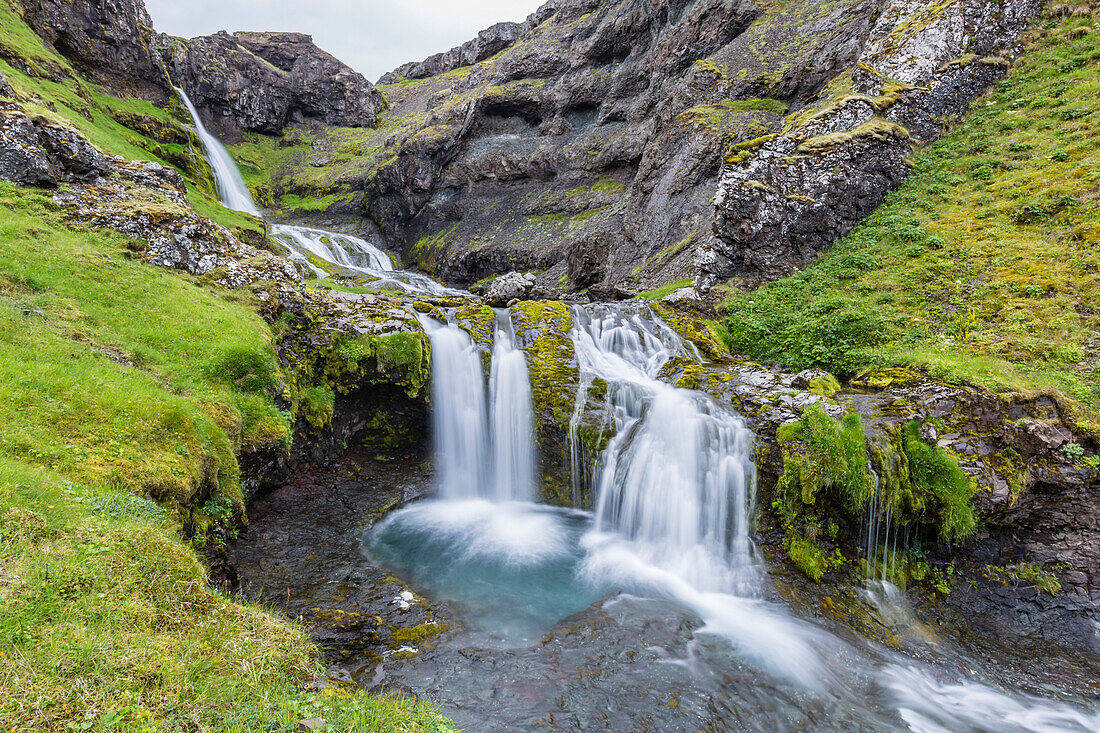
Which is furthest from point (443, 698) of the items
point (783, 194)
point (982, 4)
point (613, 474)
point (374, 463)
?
point (982, 4)

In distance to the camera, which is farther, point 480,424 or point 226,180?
point 226,180

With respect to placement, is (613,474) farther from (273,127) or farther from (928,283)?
(273,127)

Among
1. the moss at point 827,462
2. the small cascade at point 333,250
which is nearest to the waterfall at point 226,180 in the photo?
the small cascade at point 333,250

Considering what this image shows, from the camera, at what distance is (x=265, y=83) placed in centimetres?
5766

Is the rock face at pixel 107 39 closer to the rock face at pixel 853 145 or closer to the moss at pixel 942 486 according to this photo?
the rock face at pixel 853 145

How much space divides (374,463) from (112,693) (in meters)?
9.58

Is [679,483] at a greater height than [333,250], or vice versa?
[333,250]

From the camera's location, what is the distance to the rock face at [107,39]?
1052 inches

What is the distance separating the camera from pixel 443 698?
18.3ft

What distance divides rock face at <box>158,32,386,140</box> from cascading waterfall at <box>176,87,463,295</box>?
13218 mm

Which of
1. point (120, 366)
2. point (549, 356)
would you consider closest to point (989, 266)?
point (549, 356)

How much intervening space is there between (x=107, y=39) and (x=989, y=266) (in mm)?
49657

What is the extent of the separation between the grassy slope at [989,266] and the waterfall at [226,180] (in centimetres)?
3983

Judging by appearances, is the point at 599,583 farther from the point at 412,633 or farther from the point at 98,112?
the point at 98,112
